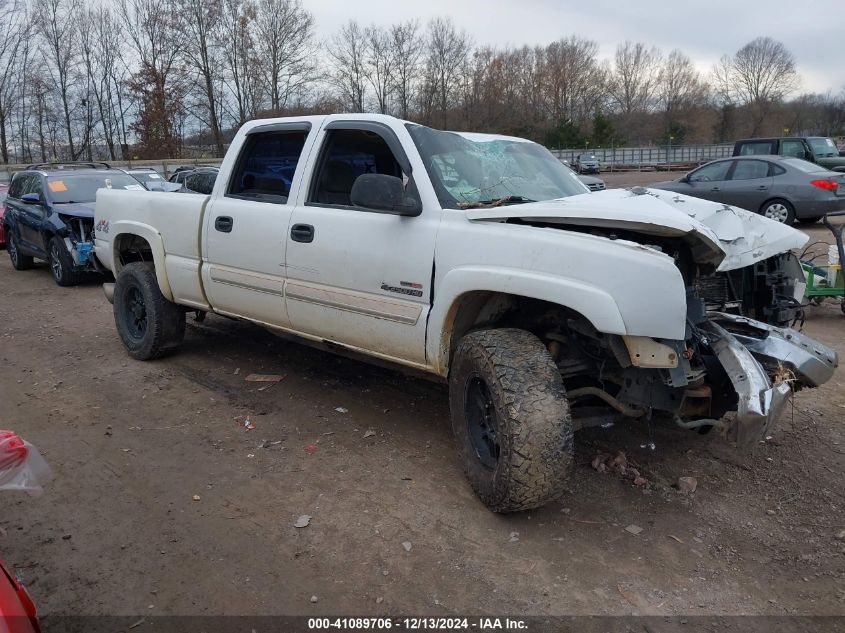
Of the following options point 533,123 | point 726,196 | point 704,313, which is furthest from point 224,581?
point 533,123

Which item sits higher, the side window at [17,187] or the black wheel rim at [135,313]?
the side window at [17,187]

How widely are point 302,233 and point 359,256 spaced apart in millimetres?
558

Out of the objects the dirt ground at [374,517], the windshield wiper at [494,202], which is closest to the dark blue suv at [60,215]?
the dirt ground at [374,517]

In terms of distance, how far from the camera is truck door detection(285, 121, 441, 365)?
3.84m

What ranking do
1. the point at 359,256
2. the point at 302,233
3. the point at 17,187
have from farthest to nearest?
the point at 17,187 → the point at 302,233 → the point at 359,256

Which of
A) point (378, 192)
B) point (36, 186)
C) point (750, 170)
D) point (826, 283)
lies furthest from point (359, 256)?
point (750, 170)

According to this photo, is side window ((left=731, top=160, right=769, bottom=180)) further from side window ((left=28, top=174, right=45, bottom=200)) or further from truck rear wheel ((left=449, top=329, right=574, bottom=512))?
side window ((left=28, top=174, right=45, bottom=200))

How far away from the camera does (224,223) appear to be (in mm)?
4996

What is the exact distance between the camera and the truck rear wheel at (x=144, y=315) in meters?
5.92

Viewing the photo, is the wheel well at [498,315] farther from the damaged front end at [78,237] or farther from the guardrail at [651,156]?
the guardrail at [651,156]

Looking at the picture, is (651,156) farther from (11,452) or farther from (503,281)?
(11,452)

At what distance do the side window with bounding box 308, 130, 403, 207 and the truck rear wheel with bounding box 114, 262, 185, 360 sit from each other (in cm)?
221

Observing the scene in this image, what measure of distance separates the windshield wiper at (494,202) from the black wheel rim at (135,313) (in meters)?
3.64

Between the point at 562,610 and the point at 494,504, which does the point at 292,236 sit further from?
the point at 562,610
